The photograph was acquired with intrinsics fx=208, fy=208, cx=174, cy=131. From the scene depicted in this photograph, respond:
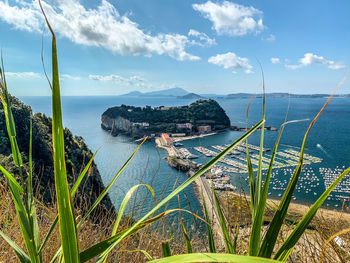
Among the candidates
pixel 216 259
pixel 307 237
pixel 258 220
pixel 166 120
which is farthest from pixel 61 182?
pixel 166 120

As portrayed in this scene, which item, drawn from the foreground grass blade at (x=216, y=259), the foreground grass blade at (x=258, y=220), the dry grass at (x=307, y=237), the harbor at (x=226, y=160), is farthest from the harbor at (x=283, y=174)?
the foreground grass blade at (x=216, y=259)

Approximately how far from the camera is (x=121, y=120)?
4634 centimetres

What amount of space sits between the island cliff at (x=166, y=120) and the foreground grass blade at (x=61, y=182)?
4045 centimetres

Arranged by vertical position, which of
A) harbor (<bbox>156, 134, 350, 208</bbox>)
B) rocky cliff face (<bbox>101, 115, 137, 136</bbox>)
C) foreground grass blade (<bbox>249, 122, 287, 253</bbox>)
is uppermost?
foreground grass blade (<bbox>249, 122, 287, 253</bbox>)

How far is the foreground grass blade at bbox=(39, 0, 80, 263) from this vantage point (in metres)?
0.36

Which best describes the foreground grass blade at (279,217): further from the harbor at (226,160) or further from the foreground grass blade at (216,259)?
the harbor at (226,160)

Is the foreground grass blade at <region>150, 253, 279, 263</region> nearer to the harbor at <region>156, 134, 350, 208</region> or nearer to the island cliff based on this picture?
the harbor at <region>156, 134, 350, 208</region>

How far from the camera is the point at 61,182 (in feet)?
1.25

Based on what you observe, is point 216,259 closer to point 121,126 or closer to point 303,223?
point 303,223

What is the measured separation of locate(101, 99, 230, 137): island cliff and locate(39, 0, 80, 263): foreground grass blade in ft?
133

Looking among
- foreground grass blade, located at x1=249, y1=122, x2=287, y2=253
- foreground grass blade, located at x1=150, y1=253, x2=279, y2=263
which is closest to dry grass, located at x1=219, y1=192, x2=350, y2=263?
foreground grass blade, located at x1=249, y1=122, x2=287, y2=253

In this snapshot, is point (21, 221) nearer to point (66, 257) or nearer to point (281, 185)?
point (66, 257)

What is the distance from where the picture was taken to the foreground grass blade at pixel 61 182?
356mm

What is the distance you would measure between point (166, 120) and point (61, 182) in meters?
46.4
